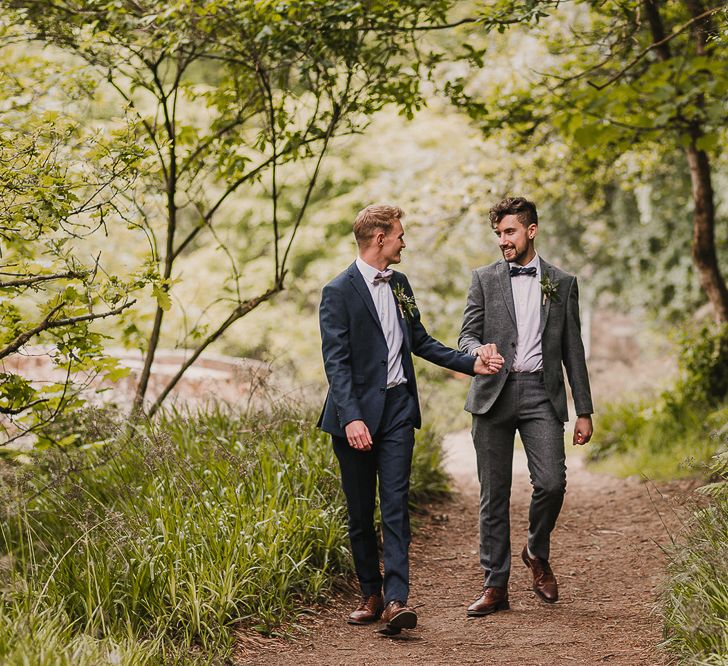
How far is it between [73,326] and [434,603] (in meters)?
2.64

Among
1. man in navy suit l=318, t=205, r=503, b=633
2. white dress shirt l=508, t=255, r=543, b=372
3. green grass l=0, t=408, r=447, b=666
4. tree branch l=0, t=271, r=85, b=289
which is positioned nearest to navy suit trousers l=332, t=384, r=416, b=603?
man in navy suit l=318, t=205, r=503, b=633

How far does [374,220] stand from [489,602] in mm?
2161

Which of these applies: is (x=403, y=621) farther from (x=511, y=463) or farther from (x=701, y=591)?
(x=701, y=591)

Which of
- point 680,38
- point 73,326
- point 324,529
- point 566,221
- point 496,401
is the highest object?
point 680,38

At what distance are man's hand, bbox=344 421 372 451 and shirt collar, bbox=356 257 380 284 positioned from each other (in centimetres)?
78

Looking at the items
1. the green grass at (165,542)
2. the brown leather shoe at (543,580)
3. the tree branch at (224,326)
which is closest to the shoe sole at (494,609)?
the brown leather shoe at (543,580)

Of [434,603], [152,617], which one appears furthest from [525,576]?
[152,617]

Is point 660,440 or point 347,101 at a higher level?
point 347,101

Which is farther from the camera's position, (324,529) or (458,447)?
(458,447)

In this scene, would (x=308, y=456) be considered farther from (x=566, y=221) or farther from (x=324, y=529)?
(x=566, y=221)

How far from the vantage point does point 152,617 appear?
14.4 ft

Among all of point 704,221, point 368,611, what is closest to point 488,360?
point 368,611

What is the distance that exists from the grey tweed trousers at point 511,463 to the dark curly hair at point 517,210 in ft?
2.74

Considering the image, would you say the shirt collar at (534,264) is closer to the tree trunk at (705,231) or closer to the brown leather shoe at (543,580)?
the brown leather shoe at (543,580)
